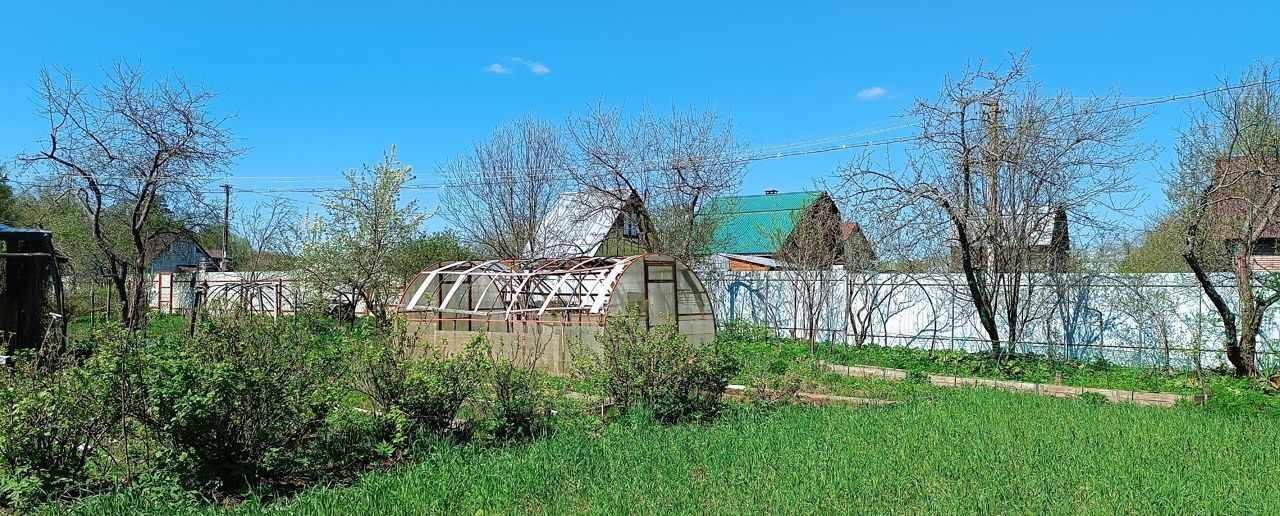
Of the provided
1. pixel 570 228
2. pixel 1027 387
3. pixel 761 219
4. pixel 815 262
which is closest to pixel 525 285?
pixel 570 228

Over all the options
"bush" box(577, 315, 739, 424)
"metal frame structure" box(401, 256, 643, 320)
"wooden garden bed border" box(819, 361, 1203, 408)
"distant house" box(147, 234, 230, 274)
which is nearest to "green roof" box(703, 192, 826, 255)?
"metal frame structure" box(401, 256, 643, 320)

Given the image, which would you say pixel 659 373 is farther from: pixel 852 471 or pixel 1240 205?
pixel 1240 205

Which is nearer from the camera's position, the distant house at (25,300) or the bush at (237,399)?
the bush at (237,399)

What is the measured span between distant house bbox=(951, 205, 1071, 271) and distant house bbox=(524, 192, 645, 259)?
785 cm

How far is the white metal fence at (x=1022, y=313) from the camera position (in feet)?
43.9

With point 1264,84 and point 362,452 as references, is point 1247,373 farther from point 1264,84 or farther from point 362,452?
point 362,452

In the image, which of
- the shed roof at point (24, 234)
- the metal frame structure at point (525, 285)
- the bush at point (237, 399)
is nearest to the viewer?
the bush at point (237, 399)

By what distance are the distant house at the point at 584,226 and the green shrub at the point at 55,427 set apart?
14.7 m

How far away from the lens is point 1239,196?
11375mm

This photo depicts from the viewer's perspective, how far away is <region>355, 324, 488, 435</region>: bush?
6.95m

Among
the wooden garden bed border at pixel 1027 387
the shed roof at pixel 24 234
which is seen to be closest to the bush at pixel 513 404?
the wooden garden bed border at pixel 1027 387

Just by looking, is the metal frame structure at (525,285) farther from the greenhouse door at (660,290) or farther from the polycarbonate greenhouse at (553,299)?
the greenhouse door at (660,290)

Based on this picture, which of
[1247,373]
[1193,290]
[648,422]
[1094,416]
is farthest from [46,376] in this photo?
[1193,290]

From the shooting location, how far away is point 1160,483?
5.68 meters
